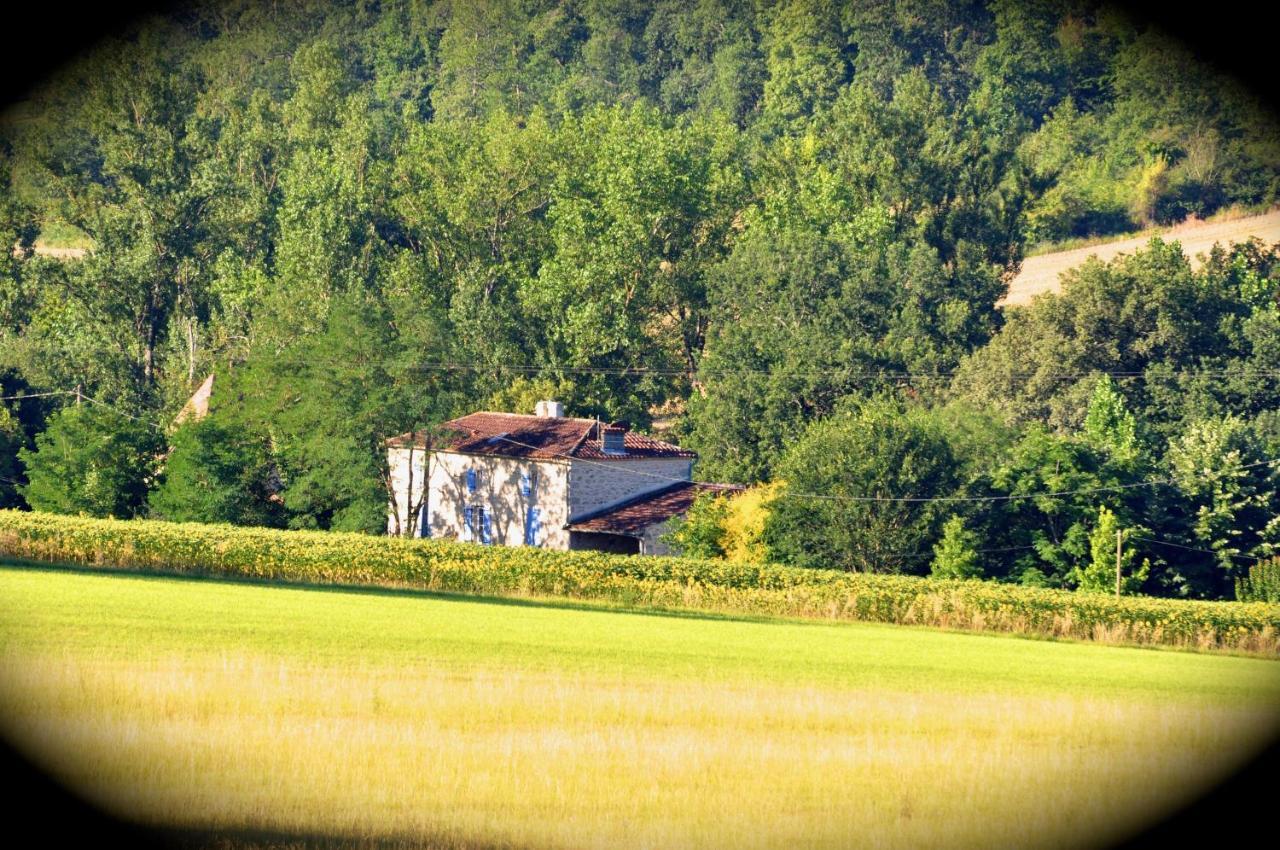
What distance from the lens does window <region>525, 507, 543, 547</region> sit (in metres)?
68.0

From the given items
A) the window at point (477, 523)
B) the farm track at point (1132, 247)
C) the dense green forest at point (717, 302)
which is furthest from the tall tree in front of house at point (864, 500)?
the farm track at point (1132, 247)

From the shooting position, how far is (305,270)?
298 ft

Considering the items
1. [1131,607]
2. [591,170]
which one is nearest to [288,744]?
[1131,607]

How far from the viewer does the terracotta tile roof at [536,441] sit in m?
68.1

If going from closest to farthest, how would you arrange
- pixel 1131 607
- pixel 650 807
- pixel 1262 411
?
pixel 650 807, pixel 1131 607, pixel 1262 411

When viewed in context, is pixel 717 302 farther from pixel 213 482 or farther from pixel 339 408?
pixel 213 482

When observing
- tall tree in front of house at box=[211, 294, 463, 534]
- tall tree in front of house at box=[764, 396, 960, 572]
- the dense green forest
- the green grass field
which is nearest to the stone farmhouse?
tall tree in front of house at box=[211, 294, 463, 534]

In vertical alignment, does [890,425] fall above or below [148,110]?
below

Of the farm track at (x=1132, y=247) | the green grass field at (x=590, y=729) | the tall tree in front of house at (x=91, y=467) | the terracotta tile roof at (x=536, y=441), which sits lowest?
the green grass field at (x=590, y=729)

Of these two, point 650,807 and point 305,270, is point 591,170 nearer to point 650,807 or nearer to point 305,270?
point 305,270

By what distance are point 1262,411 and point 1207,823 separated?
58180 mm

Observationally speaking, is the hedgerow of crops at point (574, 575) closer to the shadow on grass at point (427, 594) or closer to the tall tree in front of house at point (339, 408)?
the shadow on grass at point (427, 594)

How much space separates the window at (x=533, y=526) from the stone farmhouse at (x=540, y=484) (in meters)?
0.04

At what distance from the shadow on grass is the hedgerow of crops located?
74 cm
